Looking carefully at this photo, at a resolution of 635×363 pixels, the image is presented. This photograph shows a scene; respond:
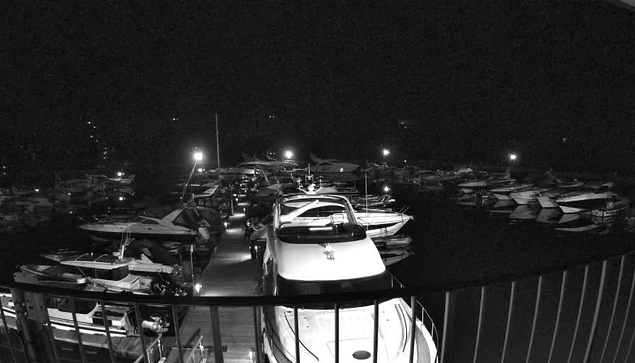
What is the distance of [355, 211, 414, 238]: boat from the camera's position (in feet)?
61.3

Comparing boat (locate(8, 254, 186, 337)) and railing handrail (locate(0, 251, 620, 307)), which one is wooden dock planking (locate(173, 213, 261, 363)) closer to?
boat (locate(8, 254, 186, 337))

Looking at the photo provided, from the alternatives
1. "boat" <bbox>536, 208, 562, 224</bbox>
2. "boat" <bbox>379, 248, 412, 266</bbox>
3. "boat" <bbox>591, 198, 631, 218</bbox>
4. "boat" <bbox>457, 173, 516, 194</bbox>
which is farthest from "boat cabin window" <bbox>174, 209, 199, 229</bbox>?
"boat" <bbox>457, 173, 516, 194</bbox>

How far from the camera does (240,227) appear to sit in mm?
17703

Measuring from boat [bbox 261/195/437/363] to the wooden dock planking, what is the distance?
4.91ft

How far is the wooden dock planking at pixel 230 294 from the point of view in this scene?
6883 millimetres

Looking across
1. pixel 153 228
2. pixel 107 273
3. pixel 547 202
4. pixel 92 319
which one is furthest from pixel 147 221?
pixel 547 202

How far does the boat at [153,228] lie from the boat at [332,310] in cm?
1225

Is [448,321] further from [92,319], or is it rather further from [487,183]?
[487,183]

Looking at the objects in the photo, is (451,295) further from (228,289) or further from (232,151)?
(232,151)

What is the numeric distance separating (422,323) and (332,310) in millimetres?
1205

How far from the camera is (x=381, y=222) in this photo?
61.8 feet

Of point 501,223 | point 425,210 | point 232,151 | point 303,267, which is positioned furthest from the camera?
point 232,151

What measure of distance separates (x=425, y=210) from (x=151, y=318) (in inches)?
1048

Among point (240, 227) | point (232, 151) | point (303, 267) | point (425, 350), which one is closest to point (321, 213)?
point (240, 227)
